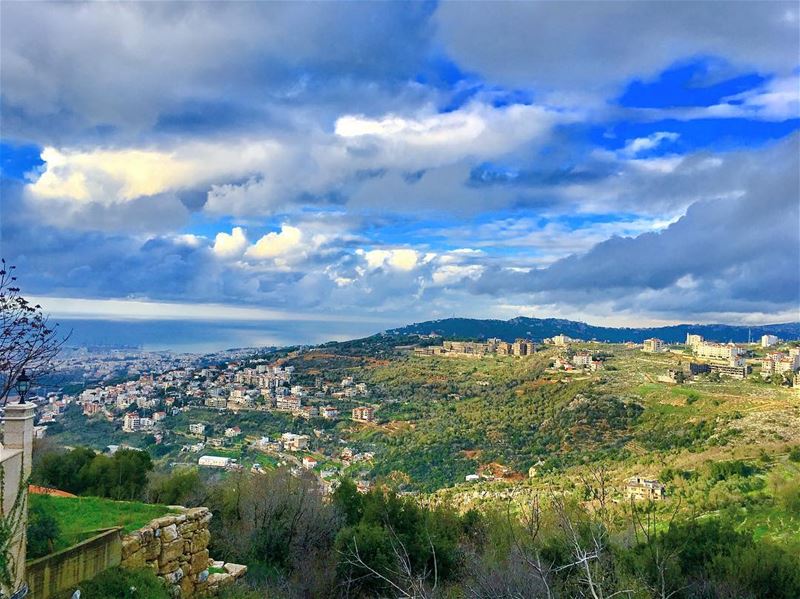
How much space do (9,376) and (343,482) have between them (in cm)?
940

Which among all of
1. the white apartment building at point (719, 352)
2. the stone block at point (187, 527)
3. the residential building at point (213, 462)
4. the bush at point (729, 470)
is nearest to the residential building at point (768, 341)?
the white apartment building at point (719, 352)

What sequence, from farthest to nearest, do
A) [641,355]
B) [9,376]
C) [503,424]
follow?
[641,355], [503,424], [9,376]

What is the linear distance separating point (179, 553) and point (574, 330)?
9587cm

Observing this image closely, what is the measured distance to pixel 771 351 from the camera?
50.2 m

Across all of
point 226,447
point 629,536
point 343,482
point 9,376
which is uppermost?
point 9,376

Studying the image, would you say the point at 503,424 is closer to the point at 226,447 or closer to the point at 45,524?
the point at 226,447

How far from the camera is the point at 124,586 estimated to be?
5727 millimetres

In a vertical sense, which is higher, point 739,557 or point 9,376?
point 9,376

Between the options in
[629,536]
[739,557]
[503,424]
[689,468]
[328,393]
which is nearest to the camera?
[739,557]

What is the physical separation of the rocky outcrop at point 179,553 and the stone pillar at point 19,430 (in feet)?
5.34

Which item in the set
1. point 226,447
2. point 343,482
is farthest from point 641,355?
point 343,482

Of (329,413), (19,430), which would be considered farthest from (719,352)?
(19,430)

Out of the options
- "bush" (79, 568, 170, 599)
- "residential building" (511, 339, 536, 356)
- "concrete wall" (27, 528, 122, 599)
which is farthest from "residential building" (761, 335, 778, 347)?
"concrete wall" (27, 528, 122, 599)

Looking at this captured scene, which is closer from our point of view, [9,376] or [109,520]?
[109,520]
